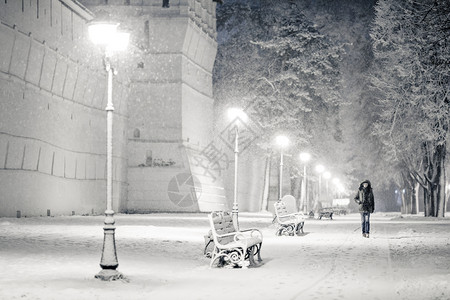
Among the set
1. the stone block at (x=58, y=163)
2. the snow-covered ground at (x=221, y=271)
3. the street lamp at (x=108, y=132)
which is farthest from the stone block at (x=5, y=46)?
the street lamp at (x=108, y=132)

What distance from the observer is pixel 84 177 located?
46.5m

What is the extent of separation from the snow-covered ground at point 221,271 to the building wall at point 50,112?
15.1m

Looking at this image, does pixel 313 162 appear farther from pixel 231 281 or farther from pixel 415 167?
pixel 231 281

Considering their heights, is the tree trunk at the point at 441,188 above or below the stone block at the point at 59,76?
below

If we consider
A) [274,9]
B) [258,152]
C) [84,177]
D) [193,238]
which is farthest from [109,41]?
[274,9]

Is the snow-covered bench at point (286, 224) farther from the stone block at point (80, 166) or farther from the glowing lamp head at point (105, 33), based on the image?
the stone block at point (80, 166)

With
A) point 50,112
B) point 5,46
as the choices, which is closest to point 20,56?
point 5,46

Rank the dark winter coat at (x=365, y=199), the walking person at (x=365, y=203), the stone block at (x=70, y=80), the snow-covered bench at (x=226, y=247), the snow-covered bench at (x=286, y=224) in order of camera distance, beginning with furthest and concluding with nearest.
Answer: the stone block at (x=70, y=80)
the dark winter coat at (x=365, y=199)
the snow-covered bench at (x=286, y=224)
the walking person at (x=365, y=203)
the snow-covered bench at (x=226, y=247)

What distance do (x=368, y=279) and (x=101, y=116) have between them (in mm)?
38922

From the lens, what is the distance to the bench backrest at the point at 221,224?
1447cm

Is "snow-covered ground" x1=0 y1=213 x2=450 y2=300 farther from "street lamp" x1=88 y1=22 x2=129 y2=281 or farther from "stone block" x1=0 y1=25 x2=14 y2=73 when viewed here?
"stone block" x1=0 y1=25 x2=14 y2=73

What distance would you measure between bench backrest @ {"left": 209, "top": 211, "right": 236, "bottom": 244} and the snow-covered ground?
2.30 feet

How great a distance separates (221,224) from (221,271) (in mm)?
1364

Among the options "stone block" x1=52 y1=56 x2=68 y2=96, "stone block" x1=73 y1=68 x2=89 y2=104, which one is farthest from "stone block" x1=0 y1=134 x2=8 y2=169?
"stone block" x1=73 y1=68 x2=89 y2=104
